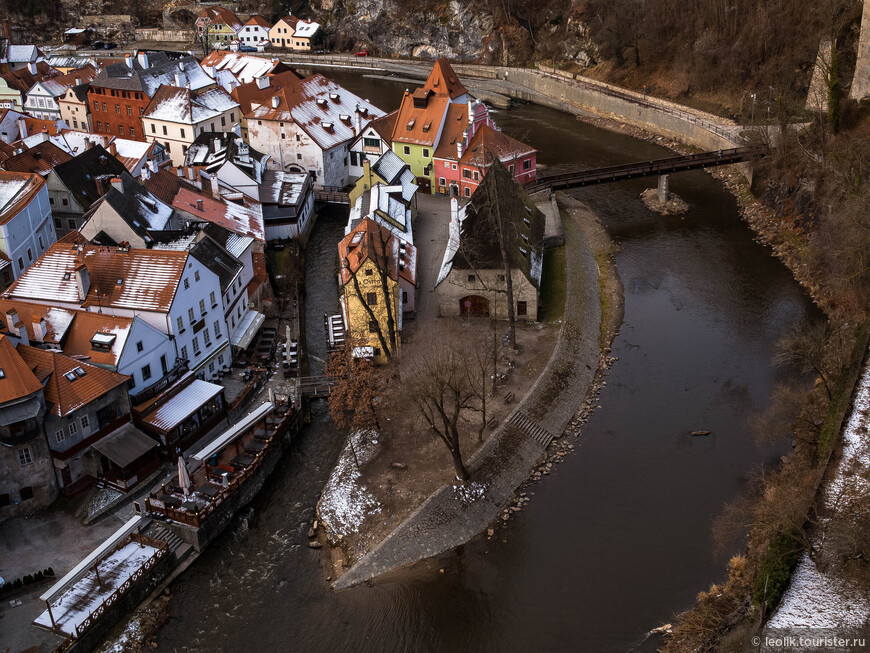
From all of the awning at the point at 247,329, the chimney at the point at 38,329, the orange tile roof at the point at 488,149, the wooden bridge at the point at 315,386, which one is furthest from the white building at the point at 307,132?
the chimney at the point at 38,329

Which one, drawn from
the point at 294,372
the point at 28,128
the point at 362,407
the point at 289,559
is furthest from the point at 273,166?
the point at 289,559

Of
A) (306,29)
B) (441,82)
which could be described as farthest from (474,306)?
(306,29)

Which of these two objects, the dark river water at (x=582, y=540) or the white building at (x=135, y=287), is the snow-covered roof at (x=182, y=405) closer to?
the white building at (x=135, y=287)

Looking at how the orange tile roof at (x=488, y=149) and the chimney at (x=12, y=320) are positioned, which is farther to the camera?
the orange tile roof at (x=488, y=149)

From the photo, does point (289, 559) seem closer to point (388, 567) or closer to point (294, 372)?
point (388, 567)

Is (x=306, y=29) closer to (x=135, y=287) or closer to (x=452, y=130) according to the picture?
(x=452, y=130)

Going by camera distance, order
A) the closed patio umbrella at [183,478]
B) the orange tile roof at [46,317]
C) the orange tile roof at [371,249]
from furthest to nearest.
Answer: the orange tile roof at [371,249] → the orange tile roof at [46,317] → the closed patio umbrella at [183,478]
